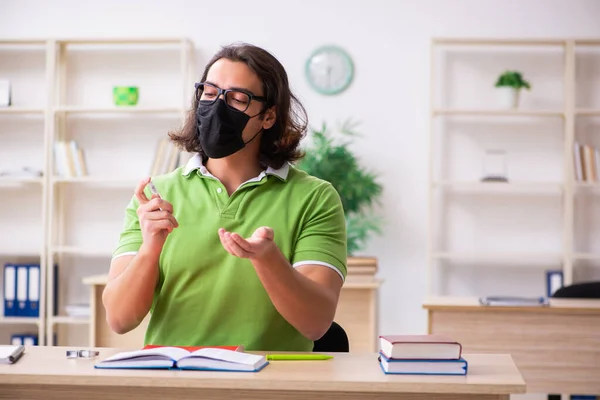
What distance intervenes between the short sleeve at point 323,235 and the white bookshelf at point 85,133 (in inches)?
128

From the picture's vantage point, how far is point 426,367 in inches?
64.8

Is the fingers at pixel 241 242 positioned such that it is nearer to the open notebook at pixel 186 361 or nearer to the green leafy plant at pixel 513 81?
the open notebook at pixel 186 361

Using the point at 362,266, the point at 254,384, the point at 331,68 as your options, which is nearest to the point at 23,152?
the point at 331,68

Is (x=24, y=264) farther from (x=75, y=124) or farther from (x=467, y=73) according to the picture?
(x=467, y=73)

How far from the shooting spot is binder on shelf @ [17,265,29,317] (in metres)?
5.00

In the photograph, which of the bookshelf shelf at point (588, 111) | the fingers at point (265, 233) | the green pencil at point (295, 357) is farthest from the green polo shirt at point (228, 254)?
the bookshelf shelf at point (588, 111)

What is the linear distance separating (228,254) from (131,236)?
24 cm

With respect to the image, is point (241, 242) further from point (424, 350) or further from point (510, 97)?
point (510, 97)

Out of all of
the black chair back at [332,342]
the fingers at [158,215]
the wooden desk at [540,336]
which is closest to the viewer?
the fingers at [158,215]

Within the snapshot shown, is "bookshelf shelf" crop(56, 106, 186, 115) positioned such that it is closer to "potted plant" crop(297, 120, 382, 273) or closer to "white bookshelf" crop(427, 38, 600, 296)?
"potted plant" crop(297, 120, 382, 273)

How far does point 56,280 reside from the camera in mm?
5098

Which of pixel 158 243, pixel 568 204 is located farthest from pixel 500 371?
pixel 568 204

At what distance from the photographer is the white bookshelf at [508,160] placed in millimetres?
Result: 5027

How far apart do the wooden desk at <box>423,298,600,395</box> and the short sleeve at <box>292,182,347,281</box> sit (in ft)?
4.94
